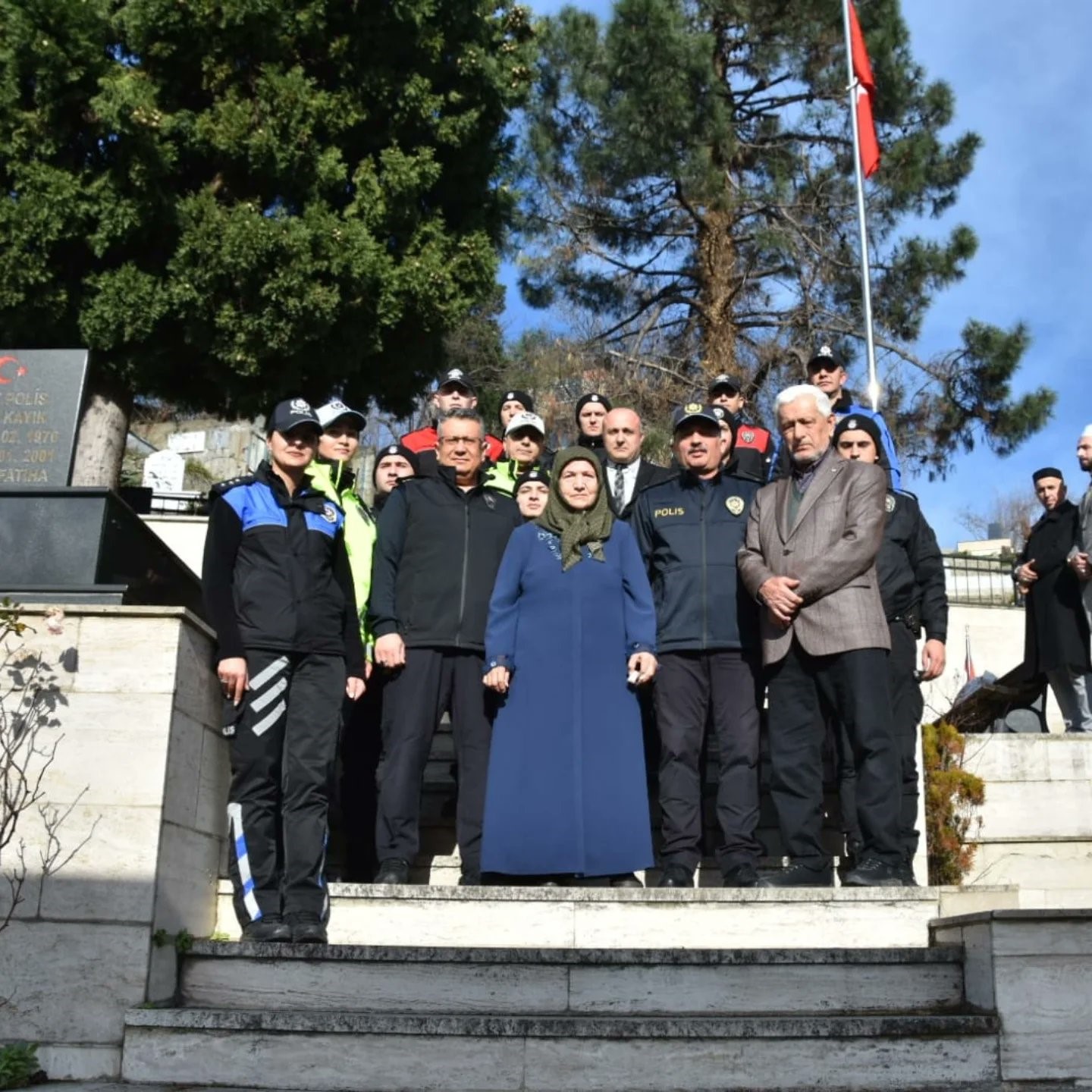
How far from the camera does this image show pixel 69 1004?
408cm

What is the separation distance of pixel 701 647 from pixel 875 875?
1.13 m

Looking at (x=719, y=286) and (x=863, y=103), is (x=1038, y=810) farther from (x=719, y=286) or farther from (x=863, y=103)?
(x=719, y=286)

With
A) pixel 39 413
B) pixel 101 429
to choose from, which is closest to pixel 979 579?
pixel 101 429

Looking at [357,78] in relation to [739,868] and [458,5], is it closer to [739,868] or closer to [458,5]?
[458,5]

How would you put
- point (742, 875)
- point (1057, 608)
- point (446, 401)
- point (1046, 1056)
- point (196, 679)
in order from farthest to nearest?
point (1057, 608), point (446, 401), point (742, 875), point (196, 679), point (1046, 1056)

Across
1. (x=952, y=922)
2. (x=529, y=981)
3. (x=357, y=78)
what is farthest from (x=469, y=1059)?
(x=357, y=78)

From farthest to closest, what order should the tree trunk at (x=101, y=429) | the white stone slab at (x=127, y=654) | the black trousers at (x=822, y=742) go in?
the tree trunk at (x=101, y=429), the black trousers at (x=822, y=742), the white stone slab at (x=127, y=654)

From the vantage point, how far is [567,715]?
5.26 m

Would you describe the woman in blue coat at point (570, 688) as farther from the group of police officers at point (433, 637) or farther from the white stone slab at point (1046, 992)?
the white stone slab at point (1046, 992)

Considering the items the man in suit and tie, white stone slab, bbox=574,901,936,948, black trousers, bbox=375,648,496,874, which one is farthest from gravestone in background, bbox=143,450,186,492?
white stone slab, bbox=574,901,936,948

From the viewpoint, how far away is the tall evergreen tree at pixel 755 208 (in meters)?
16.2

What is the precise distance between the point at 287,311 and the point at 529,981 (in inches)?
394

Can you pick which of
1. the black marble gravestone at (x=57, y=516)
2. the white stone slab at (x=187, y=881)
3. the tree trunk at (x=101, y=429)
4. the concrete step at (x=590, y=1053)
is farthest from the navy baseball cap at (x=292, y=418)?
the tree trunk at (x=101, y=429)

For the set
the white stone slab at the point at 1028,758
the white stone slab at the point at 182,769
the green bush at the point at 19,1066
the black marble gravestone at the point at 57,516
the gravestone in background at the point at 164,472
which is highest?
the gravestone in background at the point at 164,472
